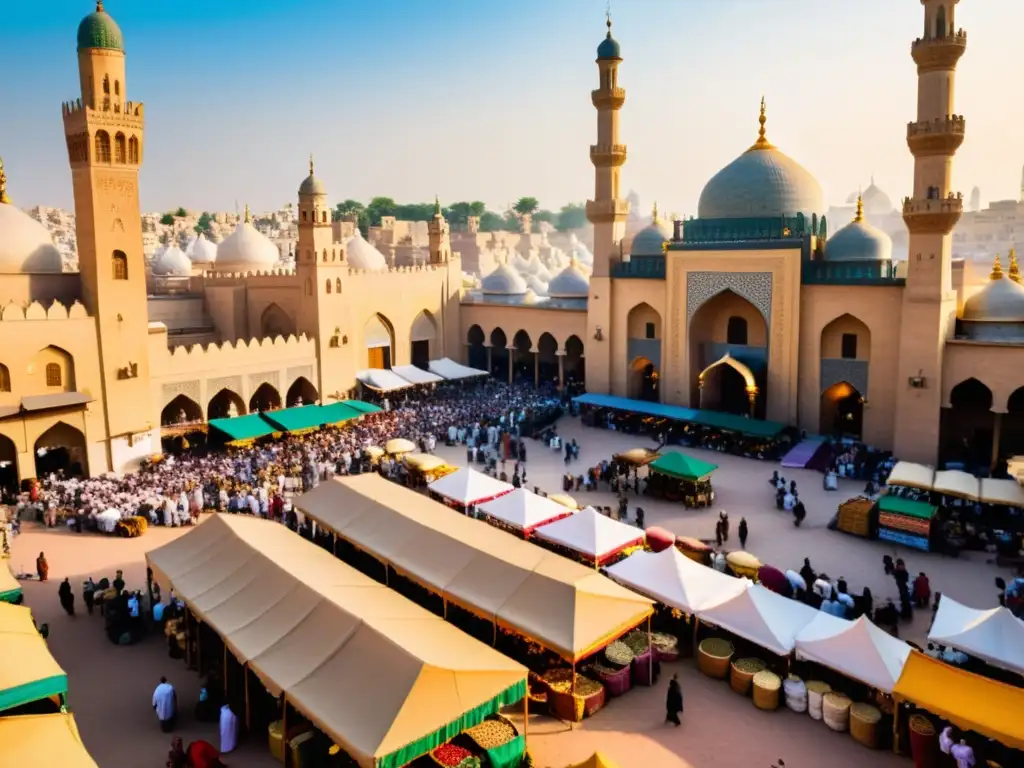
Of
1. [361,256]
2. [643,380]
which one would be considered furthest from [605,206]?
[361,256]

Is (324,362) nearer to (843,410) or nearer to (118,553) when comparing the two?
(118,553)

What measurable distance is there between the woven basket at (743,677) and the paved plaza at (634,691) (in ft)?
0.35

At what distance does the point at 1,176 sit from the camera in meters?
21.1

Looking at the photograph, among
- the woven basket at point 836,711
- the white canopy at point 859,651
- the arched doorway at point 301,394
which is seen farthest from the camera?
the arched doorway at point 301,394

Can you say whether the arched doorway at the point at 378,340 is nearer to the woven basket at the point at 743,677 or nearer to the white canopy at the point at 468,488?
the white canopy at the point at 468,488

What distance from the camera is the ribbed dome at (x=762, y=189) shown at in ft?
75.5

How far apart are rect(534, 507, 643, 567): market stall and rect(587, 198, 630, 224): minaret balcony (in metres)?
15.0

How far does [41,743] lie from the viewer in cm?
686

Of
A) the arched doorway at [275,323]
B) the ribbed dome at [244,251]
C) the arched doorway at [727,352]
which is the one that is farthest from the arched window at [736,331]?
the ribbed dome at [244,251]

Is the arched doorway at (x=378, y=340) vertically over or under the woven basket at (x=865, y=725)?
over

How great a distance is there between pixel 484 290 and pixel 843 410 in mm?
15257

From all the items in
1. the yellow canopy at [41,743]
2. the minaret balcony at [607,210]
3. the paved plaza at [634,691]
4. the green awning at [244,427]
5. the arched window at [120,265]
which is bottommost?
the paved plaza at [634,691]

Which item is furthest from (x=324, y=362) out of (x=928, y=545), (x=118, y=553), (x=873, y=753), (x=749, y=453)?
(x=873, y=753)

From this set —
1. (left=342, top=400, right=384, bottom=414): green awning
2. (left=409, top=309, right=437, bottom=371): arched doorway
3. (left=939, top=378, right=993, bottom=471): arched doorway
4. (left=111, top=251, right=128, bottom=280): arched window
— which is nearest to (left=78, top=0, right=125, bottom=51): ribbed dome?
(left=111, top=251, right=128, bottom=280): arched window
